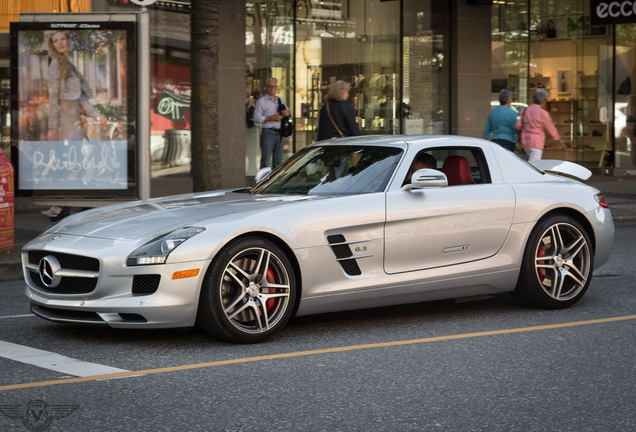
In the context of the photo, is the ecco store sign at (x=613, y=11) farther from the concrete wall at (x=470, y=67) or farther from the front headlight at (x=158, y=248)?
the front headlight at (x=158, y=248)

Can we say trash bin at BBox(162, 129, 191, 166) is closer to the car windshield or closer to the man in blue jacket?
the man in blue jacket

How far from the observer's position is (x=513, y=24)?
2239 cm

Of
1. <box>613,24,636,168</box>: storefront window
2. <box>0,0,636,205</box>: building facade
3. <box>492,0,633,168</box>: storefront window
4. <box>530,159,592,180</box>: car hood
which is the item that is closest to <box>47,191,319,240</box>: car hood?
<box>530,159,592,180</box>: car hood

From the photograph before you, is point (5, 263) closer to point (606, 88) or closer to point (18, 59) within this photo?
point (18, 59)

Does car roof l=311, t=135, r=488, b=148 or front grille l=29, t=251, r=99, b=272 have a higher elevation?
car roof l=311, t=135, r=488, b=148

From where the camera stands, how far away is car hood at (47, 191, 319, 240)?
254 inches

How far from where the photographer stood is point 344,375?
18.7 ft

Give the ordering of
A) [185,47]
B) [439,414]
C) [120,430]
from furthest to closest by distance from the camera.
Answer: [185,47] < [439,414] < [120,430]

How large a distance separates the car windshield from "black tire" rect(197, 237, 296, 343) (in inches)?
35.1

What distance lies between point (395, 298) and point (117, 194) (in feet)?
18.2

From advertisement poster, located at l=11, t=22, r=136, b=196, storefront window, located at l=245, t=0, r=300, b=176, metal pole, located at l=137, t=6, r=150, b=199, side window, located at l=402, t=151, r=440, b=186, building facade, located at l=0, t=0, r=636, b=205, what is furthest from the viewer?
storefront window, located at l=245, t=0, r=300, b=176

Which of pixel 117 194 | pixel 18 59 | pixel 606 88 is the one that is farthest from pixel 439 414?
pixel 606 88

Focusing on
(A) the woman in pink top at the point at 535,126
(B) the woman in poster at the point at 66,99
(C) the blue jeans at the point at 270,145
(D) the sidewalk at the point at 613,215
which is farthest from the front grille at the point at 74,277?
(C) the blue jeans at the point at 270,145

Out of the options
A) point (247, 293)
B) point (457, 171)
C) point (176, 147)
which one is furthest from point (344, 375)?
point (176, 147)
